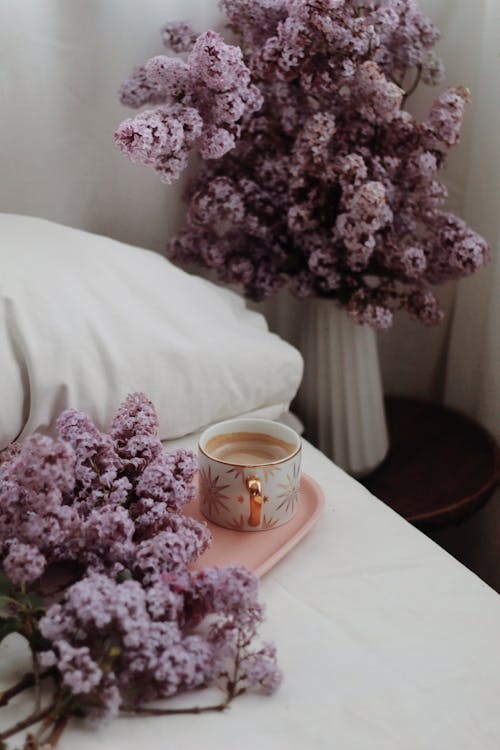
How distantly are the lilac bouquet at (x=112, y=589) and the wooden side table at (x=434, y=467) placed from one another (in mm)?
459

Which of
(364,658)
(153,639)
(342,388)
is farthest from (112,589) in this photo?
(342,388)

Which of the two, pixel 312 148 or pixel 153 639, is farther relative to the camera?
pixel 312 148

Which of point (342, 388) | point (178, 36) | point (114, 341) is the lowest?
point (342, 388)

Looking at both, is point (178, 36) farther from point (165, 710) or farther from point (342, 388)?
point (165, 710)

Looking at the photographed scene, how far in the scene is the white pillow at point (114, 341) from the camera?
76 cm

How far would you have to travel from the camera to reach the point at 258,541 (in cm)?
72

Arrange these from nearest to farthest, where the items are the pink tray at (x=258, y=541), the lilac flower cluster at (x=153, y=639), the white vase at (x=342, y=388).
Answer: the lilac flower cluster at (x=153, y=639)
the pink tray at (x=258, y=541)
the white vase at (x=342, y=388)

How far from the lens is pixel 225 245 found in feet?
3.42

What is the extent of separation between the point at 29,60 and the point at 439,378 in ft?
2.65

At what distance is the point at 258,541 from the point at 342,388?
1.37 ft

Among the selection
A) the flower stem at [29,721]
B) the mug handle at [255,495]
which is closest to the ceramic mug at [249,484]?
the mug handle at [255,495]

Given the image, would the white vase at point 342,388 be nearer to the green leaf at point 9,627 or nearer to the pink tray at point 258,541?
the pink tray at point 258,541

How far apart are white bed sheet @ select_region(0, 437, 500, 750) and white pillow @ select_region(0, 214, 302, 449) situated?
205mm

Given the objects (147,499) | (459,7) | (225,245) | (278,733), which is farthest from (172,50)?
A: (278,733)
